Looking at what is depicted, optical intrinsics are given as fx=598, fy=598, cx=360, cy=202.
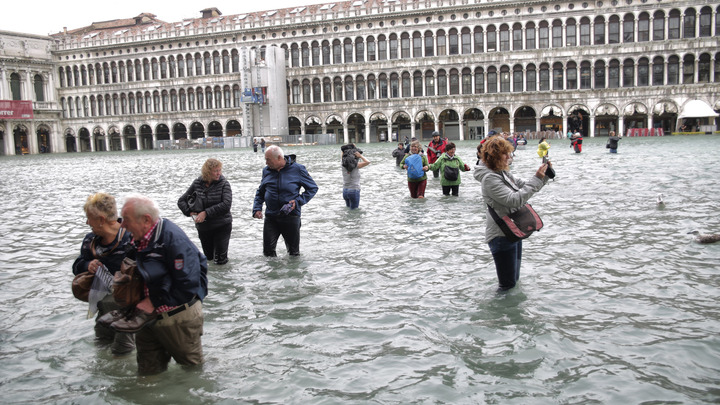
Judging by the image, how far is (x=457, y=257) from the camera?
757 cm

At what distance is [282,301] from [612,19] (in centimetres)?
5450

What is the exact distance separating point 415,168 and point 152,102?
61.6m

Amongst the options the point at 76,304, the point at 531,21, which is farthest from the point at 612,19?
the point at 76,304

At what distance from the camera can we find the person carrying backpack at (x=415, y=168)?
12.2m

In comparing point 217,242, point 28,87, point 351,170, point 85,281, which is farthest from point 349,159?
point 28,87

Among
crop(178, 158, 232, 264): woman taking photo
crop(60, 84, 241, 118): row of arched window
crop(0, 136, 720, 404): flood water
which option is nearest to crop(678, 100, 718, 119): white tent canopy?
crop(0, 136, 720, 404): flood water

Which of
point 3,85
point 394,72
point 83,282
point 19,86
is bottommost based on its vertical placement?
point 83,282

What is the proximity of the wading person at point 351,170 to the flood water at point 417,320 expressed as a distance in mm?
1378

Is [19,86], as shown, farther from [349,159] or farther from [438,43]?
[349,159]

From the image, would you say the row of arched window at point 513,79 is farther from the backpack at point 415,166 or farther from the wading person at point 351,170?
the wading person at point 351,170

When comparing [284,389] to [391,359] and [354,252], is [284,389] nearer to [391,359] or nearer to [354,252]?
[391,359]

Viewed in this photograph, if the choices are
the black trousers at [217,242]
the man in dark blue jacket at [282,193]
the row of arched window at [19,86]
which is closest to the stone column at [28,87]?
the row of arched window at [19,86]

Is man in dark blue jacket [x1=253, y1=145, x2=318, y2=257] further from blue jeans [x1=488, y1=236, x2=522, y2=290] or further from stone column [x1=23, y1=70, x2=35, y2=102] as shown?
stone column [x1=23, y1=70, x2=35, y2=102]

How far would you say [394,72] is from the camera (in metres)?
59.1
